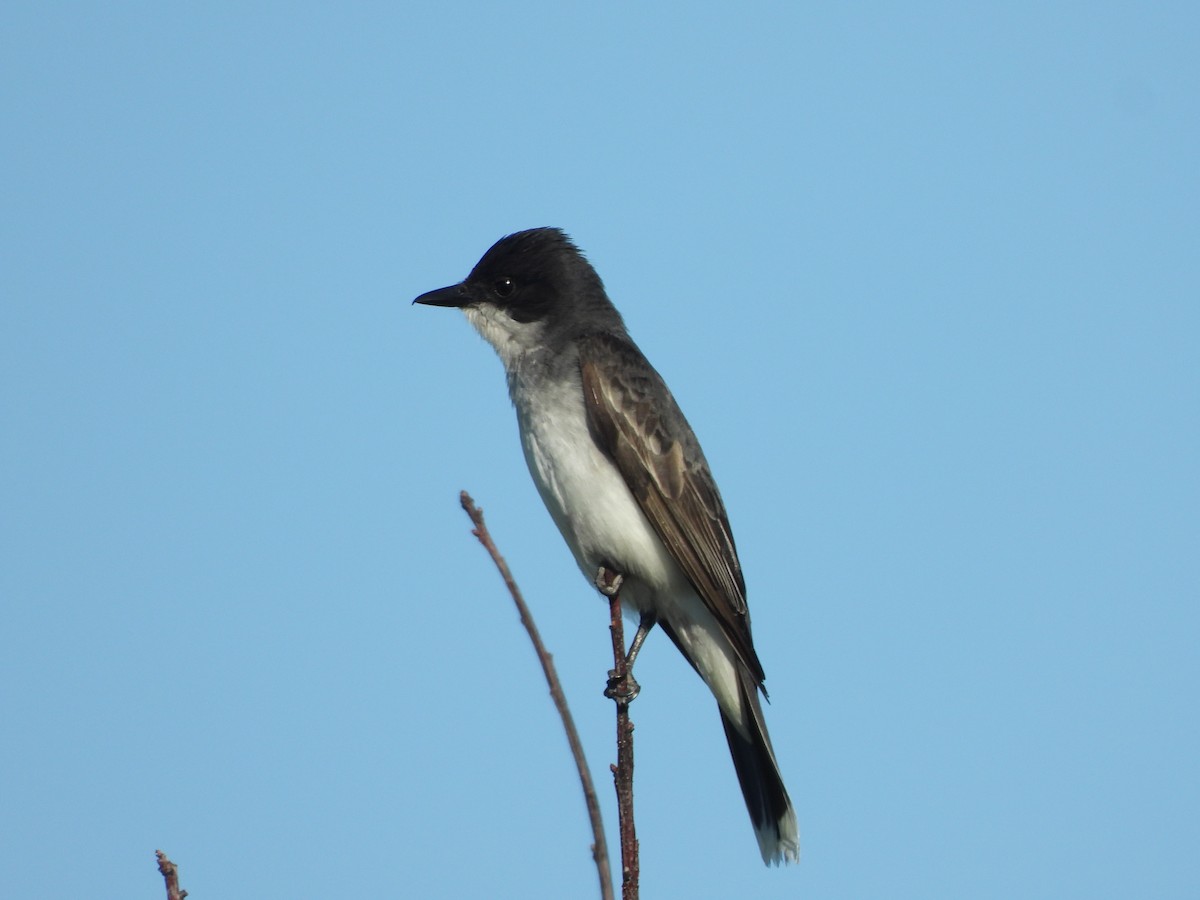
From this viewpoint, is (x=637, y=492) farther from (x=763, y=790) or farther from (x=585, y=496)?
(x=763, y=790)

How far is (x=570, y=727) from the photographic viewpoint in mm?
3148

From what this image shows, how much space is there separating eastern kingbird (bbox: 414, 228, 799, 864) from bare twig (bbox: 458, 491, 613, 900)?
3667 millimetres

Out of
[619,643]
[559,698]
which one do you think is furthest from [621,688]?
[559,698]

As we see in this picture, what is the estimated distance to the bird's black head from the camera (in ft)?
27.1

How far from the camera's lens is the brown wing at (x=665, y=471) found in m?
7.43

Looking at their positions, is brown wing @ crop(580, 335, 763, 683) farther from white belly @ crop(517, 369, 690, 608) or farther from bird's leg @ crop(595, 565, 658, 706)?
bird's leg @ crop(595, 565, 658, 706)

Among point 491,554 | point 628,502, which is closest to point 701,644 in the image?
point 628,502

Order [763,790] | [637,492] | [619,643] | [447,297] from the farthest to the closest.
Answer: [447,297]
[763,790]
[637,492]
[619,643]

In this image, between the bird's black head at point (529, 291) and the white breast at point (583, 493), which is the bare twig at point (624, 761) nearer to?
the white breast at point (583, 493)

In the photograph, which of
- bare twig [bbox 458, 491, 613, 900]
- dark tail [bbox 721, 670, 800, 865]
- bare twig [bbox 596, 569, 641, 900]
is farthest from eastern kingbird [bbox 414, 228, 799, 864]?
bare twig [bbox 458, 491, 613, 900]

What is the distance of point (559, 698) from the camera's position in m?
3.30

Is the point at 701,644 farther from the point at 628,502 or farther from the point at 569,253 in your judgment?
the point at 569,253

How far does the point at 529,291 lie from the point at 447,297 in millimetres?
506

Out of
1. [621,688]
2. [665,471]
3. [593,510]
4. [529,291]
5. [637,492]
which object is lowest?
[621,688]
